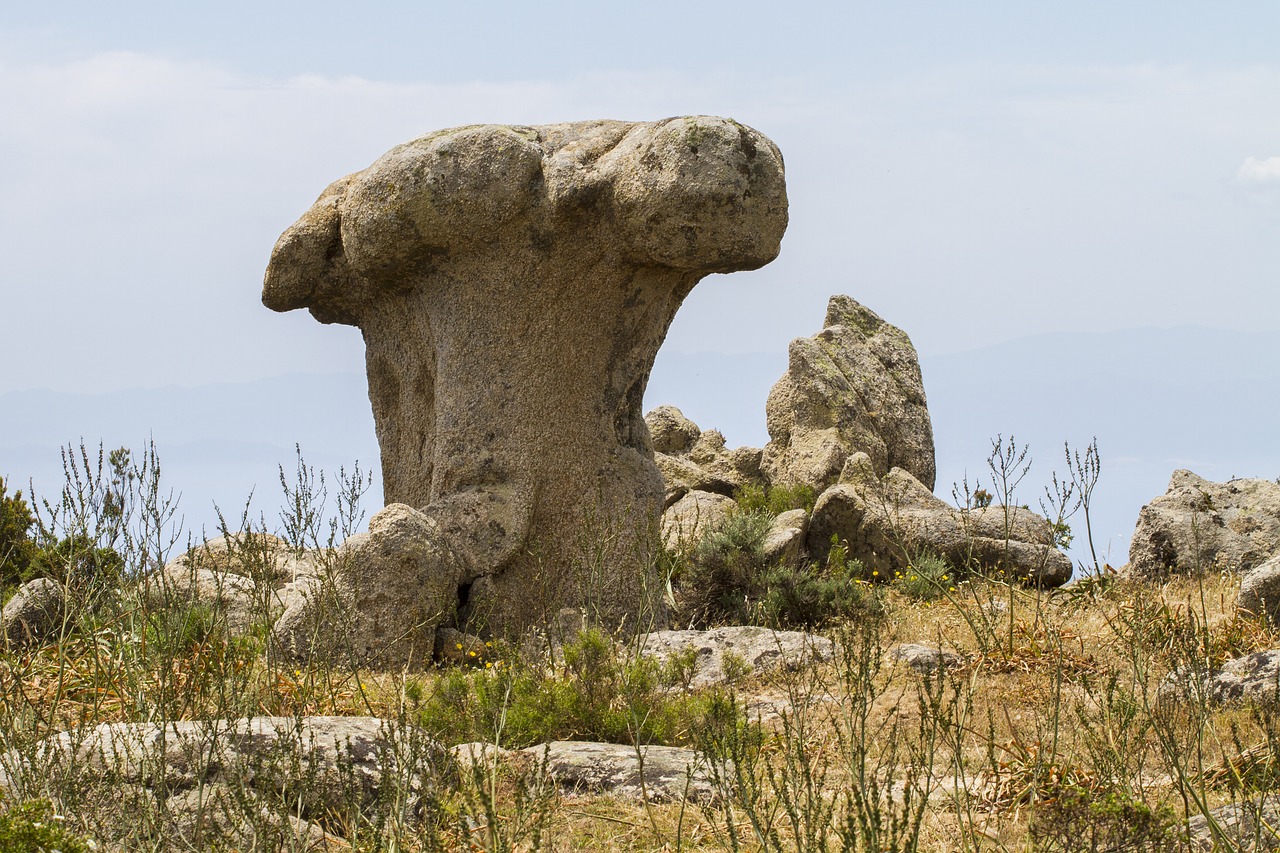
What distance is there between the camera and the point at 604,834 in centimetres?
556

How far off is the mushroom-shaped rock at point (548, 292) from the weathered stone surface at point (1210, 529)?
450 cm

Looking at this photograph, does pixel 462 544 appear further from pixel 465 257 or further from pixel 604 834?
pixel 604 834

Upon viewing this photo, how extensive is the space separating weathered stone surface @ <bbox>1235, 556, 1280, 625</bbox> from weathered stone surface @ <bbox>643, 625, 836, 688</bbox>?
2592 millimetres

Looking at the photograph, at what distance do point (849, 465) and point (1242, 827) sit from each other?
940cm

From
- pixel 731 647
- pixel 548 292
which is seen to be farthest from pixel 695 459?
pixel 731 647

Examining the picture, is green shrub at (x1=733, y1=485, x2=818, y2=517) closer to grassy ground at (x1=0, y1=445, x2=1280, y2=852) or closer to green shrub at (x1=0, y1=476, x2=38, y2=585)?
grassy ground at (x1=0, y1=445, x2=1280, y2=852)

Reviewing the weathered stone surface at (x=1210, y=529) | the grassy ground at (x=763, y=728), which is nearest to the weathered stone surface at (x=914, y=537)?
the weathered stone surface at (x=1210, y=529)

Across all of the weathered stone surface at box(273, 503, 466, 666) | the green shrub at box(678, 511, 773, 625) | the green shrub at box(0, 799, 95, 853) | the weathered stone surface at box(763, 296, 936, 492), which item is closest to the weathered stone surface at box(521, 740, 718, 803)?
the green shrub at box(0, 799, 95, 853)

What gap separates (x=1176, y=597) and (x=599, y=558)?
5013 millimetres

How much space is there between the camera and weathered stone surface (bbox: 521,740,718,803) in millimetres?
5863

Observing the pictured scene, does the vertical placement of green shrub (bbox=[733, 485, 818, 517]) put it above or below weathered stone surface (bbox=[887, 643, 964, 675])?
above

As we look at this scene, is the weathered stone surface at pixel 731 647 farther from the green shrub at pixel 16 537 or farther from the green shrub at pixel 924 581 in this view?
the green shrub at pixel 16 537

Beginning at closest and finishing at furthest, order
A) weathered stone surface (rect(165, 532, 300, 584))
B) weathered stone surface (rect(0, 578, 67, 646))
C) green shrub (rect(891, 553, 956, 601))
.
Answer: weathered stone surface (rect(165, 532, 300, 584))
weathered stone surface (rect(0, 578, 67, 646))
green shrub (rect(891, 553, 956, 601))

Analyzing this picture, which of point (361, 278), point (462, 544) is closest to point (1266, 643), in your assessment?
point (462, 544)
